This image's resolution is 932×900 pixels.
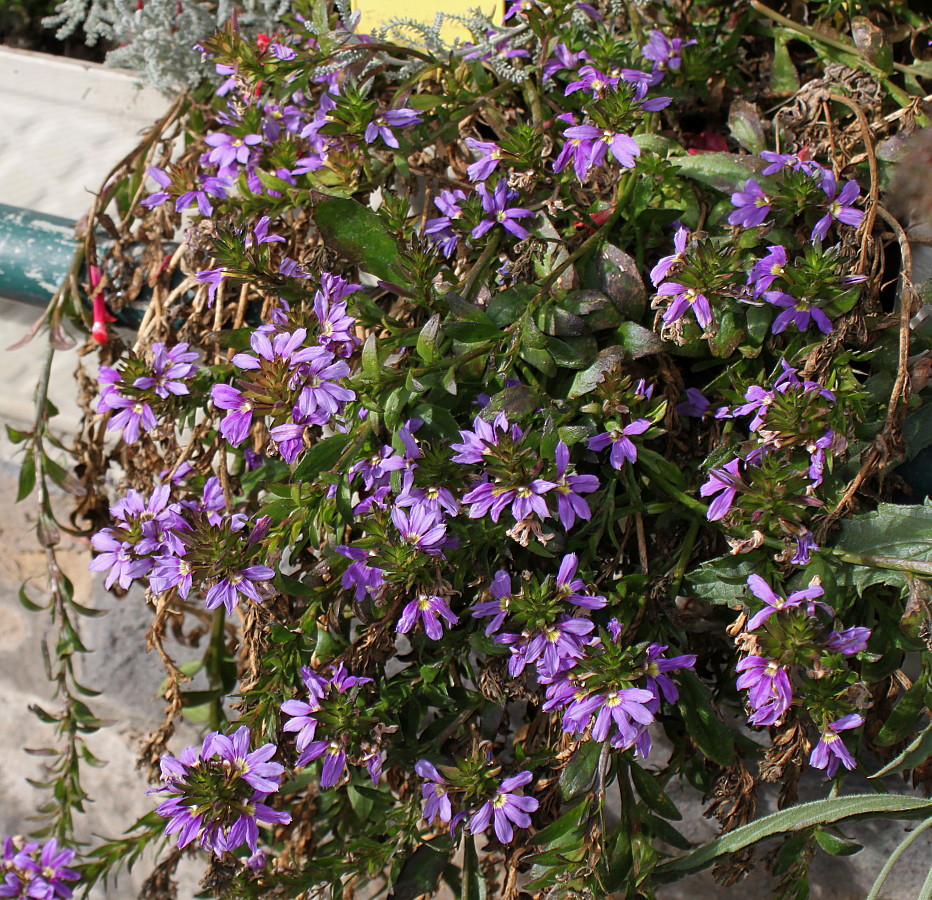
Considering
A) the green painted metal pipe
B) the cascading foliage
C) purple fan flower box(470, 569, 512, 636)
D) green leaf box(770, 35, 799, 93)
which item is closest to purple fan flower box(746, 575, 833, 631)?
the cascading foliage

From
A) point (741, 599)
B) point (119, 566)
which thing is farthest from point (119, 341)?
point (741, 599)

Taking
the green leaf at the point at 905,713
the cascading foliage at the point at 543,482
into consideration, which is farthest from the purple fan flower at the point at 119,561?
the green leaf at the point at 905,713

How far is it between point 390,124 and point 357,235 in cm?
16

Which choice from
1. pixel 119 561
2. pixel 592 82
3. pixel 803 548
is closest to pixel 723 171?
pixel 592 82

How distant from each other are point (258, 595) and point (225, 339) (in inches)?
10.7

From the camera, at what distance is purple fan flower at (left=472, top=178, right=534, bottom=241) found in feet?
2.91

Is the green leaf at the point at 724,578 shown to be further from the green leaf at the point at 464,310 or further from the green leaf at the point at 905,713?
the green leaf at the point at 464,310

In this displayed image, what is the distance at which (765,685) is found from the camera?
0.73 m

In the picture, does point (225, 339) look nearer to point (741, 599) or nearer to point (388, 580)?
point (388, 580)

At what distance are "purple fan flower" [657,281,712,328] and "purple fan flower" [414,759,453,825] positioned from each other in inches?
18.3

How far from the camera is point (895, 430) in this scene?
796mm

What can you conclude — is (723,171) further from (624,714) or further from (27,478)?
(27,478)

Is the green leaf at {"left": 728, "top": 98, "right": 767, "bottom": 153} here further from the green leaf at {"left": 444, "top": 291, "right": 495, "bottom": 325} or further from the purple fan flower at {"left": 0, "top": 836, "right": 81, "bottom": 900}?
the purple fan flower at {"left": 0, "top": 836, "right": 81, "bottom": 900}

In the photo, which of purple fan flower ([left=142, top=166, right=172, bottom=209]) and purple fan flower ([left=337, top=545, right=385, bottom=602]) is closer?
purple fan flower ([left=337, top=545, right=385, bottom=602])
